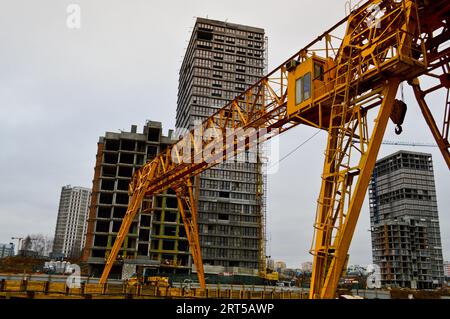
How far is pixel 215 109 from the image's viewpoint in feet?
317

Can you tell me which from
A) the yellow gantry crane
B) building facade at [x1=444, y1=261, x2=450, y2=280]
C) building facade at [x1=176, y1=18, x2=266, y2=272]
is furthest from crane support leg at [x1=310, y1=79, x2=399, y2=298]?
building facade at [x1=444, y1=261, x2=450, y2=280]

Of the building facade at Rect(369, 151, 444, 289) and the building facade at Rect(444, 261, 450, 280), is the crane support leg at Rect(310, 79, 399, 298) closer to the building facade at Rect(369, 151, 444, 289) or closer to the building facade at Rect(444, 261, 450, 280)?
the building facade at Rect(369, 151, 444, 289)

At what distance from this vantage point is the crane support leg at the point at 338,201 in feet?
38.3

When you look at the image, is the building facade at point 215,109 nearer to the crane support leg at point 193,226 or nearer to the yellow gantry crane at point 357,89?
the crane support leg at point 193,226

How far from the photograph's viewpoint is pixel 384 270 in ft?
288

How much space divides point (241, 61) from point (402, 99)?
91.1 metres

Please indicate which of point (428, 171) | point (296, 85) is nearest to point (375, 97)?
point (296, 85)

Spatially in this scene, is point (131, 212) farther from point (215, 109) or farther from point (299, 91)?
point (215, 109)

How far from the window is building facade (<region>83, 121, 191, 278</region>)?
5104 cm

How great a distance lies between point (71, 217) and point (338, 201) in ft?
564

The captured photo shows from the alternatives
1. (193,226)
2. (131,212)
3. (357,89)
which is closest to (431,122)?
(357,89)

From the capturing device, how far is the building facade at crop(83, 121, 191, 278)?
64.2 meters

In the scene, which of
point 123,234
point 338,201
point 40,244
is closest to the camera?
point 338,201

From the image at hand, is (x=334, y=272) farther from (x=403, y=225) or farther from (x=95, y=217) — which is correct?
(x=403, y=225)
